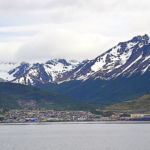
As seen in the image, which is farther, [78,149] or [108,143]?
[108,143]

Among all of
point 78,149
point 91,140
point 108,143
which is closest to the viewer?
point 78,149

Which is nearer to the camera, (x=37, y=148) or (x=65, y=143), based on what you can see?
(x=37, y=148)

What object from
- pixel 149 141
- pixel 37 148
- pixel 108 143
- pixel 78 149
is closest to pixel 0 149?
pixel 37 148

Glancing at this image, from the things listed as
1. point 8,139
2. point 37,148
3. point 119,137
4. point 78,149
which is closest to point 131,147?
point 78,149

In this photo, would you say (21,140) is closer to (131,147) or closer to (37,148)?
(37,148)

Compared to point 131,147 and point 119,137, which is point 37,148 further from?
point 119,137

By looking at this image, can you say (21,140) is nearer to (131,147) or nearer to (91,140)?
(91,140)

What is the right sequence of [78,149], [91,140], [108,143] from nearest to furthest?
[78,149] < [108,143] < [91,140]
